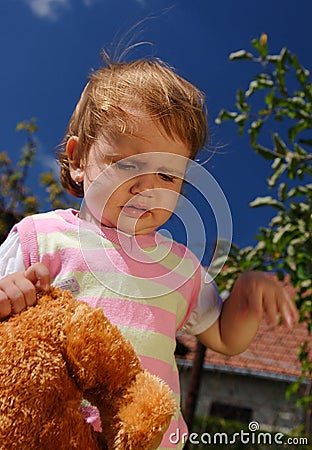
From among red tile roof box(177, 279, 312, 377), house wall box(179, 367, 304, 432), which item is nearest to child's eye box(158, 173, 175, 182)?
red tile roof box(177, 279, 312, 377)

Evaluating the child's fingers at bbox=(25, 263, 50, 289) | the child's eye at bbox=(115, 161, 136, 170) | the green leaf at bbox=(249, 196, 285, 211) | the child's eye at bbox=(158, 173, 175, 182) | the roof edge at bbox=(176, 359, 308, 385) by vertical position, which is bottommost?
→ the roof edge at bbox=(176, 359, 308, 385)

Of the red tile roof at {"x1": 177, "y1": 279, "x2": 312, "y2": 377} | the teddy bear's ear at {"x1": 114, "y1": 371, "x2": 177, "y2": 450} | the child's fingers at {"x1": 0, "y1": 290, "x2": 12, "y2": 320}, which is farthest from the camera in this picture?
the red tile roof at {"x1": 177, "y1": 279, "x2": 312, "y2": 377}

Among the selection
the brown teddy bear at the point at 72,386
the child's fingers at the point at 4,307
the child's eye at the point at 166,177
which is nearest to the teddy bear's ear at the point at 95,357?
the brown teddy bear at the point at 72,386

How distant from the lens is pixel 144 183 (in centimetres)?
108

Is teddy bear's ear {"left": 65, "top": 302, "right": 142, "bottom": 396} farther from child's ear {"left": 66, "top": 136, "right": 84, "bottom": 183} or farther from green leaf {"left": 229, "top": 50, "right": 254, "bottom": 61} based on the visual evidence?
green leaf {"left": 229, "top": 50, "right": 254, "bottom": 61}

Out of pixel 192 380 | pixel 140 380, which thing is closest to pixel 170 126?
pixel 140 380

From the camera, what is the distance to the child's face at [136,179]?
3.55 feet

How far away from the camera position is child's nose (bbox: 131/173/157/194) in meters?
1.07

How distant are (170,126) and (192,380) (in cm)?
345

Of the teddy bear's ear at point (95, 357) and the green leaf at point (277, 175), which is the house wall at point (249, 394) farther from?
the teddy bear's ear at point (95, 357)

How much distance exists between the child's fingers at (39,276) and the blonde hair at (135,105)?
289 millimetres

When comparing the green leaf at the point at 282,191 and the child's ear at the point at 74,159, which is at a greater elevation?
the child's ear at the point at 74,159

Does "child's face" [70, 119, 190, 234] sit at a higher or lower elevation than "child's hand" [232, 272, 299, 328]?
higher

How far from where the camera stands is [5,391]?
82 cm
